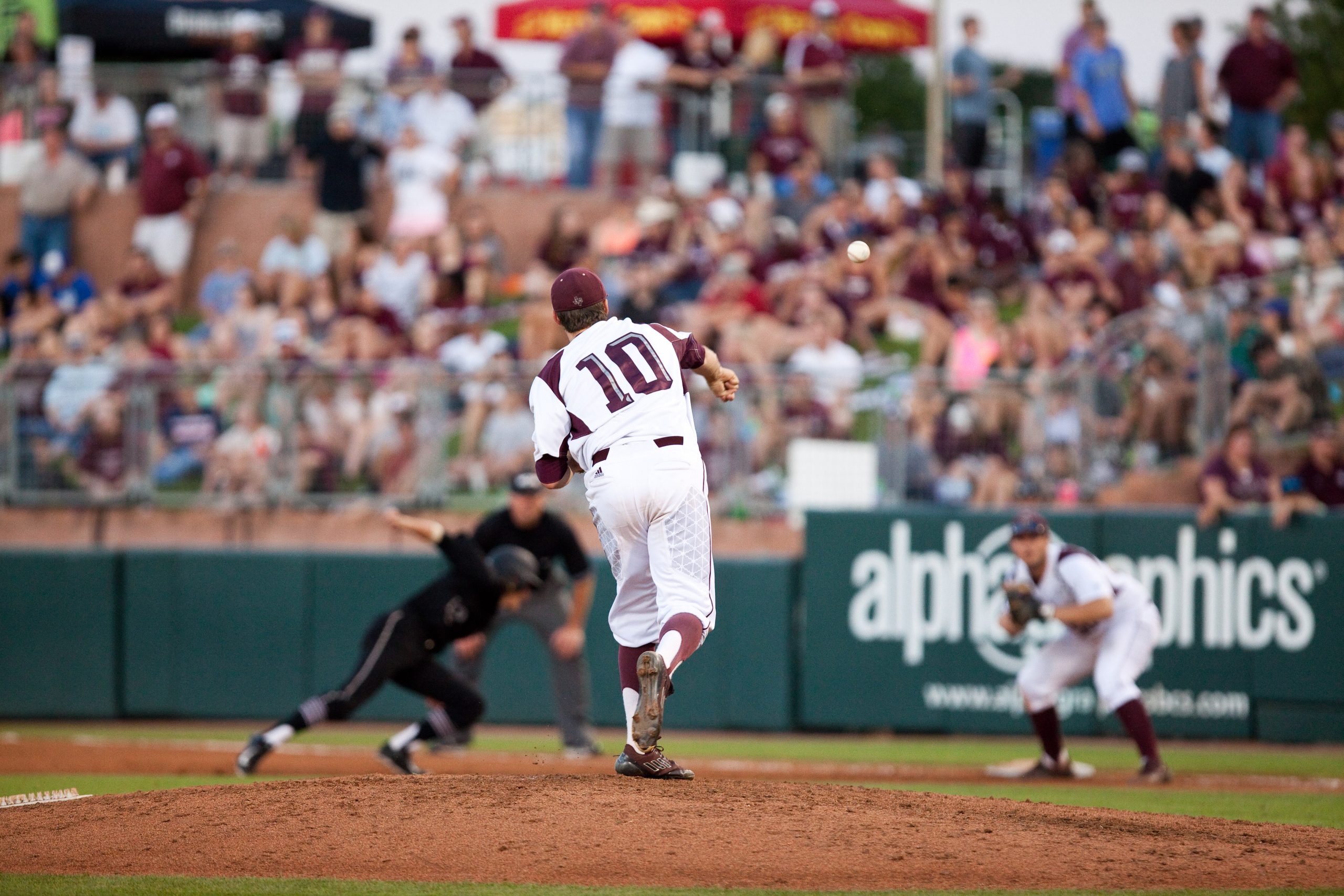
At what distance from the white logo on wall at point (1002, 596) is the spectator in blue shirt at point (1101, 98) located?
284 inches

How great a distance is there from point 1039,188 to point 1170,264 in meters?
3.73

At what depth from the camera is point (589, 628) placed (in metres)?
15.0

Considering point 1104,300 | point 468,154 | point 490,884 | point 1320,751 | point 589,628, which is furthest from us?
point 468,154

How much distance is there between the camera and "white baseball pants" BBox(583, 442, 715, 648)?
7211 mm

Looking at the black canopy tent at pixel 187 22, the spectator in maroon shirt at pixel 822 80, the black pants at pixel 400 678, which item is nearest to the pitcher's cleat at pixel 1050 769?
the black pants at pixel 400 678

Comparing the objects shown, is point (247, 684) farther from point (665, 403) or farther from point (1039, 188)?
point (1039, 188)

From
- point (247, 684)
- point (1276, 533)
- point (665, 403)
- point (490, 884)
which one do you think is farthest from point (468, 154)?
point (490, 884)

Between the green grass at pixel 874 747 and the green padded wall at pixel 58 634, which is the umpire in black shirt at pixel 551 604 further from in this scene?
the green padded wall at pixel 58 634

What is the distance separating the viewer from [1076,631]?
11156 mm

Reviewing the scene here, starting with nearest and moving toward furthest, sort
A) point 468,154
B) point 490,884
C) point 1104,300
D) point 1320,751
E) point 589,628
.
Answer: point 490,884
point 1320,751
point 589,628
point 1104,300
point 468,154

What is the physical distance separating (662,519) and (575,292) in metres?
1.05

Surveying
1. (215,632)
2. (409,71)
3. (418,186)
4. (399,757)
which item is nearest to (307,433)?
(215,632)

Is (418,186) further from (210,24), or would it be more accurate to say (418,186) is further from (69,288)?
(210,24)

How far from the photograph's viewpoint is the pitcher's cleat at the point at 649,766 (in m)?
7.47
